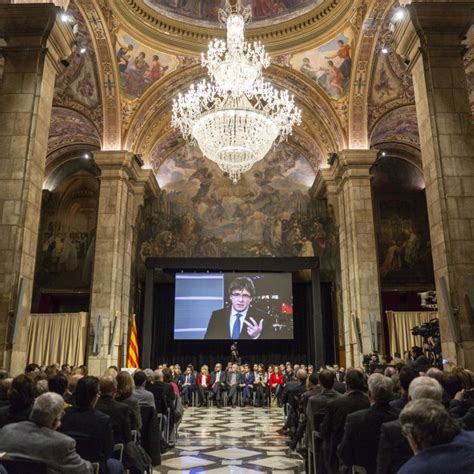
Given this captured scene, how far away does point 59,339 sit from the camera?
48.4 ft

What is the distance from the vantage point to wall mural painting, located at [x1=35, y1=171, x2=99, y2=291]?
1770 centimetres

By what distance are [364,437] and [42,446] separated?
6.26ft

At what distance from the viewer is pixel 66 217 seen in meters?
18.4

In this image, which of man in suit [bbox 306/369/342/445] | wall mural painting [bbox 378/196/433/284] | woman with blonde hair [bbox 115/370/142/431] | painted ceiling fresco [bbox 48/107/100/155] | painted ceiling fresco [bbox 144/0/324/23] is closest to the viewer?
woman with blonde hair [bbox 115/370/142/431]

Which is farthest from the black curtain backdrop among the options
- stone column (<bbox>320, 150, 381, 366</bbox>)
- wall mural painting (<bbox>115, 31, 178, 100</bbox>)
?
wall mural painting (<bbox>115, 31, 178, 100</bbox>)

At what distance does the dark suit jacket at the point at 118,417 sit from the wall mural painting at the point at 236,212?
1318 cm

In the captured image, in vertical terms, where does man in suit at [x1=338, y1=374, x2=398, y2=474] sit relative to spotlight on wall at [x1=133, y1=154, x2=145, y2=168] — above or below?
below

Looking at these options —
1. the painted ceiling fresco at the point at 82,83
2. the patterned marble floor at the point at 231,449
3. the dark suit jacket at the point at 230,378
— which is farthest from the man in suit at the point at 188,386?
the painted ceiling fresco at the point at 82,83

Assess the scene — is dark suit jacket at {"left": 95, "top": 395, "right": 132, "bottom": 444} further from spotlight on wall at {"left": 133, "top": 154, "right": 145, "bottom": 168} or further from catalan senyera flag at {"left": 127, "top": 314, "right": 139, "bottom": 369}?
spotlight on wall at {"left": 133, "top": 154, "right": 145, "bottom": 168}

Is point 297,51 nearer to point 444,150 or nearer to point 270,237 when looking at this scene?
point 270,237

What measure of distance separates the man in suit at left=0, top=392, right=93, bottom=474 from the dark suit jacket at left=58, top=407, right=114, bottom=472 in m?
0.47

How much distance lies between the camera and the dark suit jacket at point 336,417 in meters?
3.71

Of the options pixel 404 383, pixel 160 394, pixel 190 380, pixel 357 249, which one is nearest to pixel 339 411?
pixel 404 383

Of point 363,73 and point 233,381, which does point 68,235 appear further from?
point 363,73
